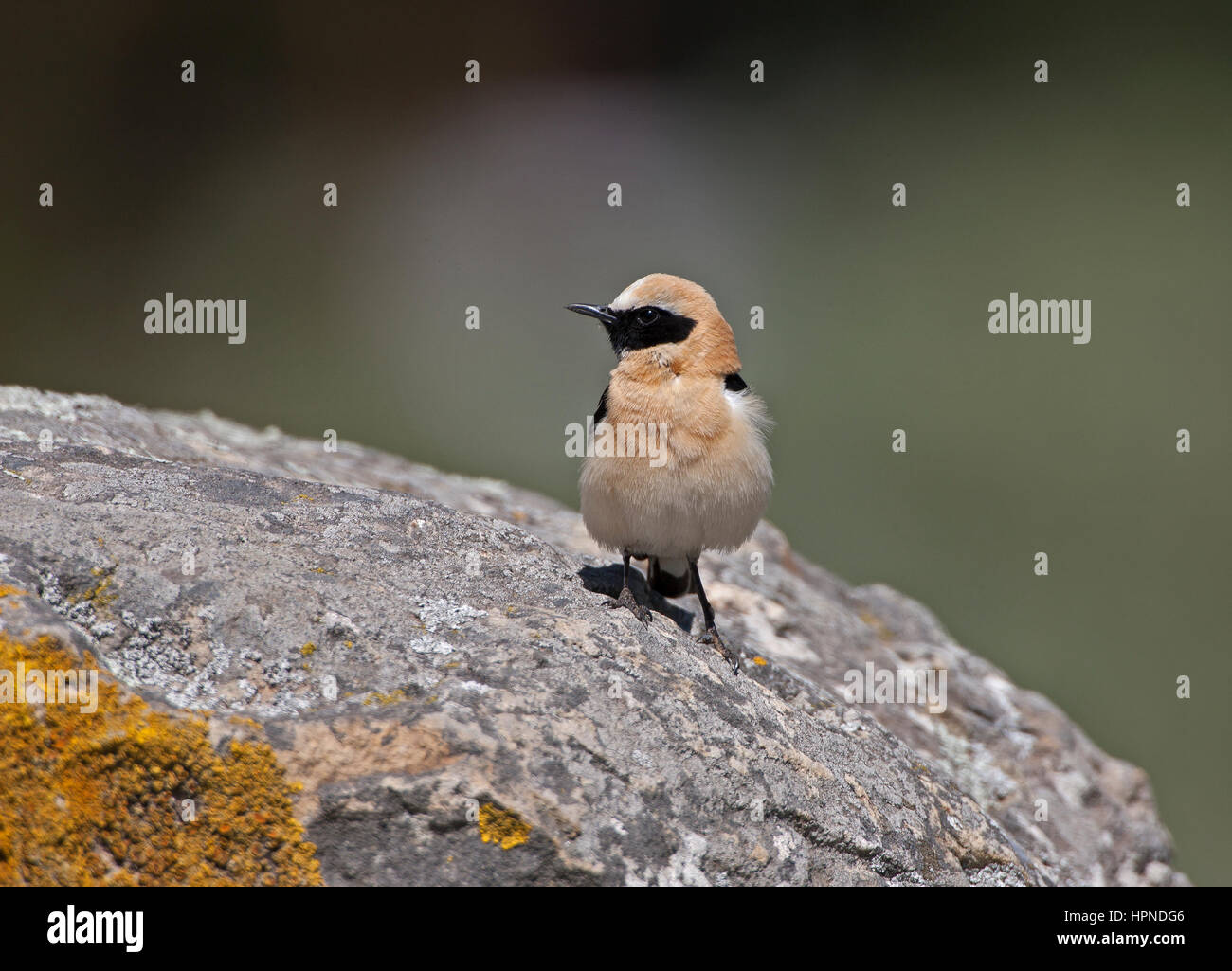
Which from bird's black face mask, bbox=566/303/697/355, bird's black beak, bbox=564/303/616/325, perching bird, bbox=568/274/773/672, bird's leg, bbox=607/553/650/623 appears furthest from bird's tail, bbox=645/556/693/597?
bird's black beak, bbox=564/303/616/325

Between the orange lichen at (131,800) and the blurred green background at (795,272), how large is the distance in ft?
30.8

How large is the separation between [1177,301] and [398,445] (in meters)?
10.1

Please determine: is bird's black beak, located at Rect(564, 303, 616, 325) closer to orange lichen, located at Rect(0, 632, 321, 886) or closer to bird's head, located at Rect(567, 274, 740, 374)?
bird's head, located at Rect(567, 274, 740, 374)

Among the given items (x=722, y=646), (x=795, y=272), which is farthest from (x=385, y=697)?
(x=795, y=272)

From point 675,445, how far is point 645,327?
68 cm

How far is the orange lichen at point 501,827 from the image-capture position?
3385 millimetres

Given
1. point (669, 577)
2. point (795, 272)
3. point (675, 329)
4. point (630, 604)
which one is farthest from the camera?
point (795, 272)

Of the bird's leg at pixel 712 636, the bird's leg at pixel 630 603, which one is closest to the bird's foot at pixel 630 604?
the bird's leg at pixel 630 603

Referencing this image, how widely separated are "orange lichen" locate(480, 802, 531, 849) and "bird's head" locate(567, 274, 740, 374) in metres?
2.60

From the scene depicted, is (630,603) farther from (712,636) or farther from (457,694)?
(457,694)

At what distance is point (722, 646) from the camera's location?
5.00 m

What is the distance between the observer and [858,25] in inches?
760

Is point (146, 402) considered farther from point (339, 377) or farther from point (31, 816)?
point (31, 816)
